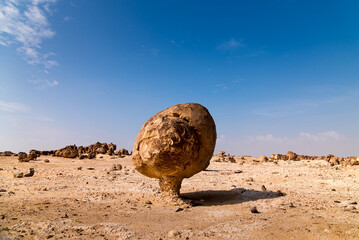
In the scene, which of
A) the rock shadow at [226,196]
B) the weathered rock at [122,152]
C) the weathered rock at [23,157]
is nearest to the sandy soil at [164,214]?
the rock shadow at [226,196]

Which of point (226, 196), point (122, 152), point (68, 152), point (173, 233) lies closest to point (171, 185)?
point (226, 196)

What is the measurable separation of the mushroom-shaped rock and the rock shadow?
1.18 meters

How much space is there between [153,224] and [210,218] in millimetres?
1502

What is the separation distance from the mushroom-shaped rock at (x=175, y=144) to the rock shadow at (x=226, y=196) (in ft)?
3.87

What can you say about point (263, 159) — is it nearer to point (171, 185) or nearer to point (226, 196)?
point (226, 196)

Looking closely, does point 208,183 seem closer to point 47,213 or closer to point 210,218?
point 210,218

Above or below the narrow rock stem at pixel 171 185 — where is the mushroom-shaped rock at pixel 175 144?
above

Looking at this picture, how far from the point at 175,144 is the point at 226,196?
137 inches

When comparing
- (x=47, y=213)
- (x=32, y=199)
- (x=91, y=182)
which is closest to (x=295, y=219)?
(x=47, y=213)

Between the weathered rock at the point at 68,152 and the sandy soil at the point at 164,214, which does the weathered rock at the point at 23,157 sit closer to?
the weathered rock at the point at 68,152

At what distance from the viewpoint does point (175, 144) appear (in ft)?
24.9

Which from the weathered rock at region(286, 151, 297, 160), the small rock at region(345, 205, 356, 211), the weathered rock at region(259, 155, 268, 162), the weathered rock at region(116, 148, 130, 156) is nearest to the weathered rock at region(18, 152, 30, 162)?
the weathered rock at region(116, 148, 130, 156)

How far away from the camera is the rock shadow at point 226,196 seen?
8.59 metres

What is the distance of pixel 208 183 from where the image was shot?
508 inches
